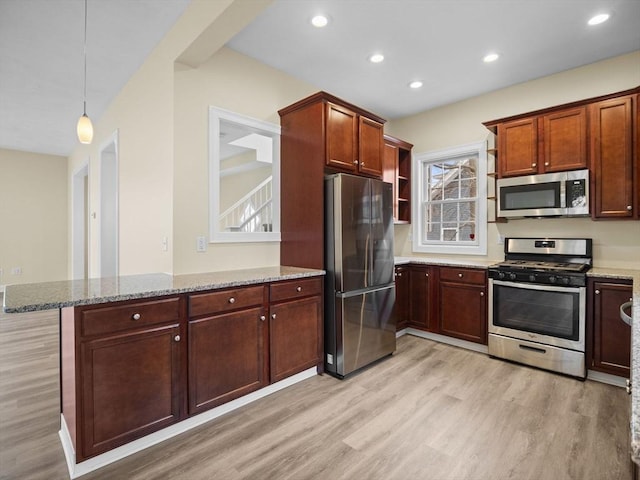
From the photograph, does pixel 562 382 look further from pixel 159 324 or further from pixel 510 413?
pixel 159 324

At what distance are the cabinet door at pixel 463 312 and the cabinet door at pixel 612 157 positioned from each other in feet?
4.34

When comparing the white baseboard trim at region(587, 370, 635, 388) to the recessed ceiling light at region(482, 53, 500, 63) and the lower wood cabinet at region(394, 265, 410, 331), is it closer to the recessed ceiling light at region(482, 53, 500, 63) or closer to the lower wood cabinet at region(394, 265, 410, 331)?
the lower wood cabinet at region(394, 265, 410, 331)

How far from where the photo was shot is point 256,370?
2459 millimetres

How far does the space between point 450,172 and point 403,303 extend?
1872 mm

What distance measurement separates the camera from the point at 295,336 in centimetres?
272

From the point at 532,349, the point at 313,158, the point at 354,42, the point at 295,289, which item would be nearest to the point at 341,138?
the point at 313,158

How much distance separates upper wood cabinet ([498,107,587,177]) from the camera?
3.16m

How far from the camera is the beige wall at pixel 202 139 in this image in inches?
105

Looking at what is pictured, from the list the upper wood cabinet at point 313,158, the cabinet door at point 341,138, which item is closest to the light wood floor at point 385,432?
the upper wood cabinet at point 313,158

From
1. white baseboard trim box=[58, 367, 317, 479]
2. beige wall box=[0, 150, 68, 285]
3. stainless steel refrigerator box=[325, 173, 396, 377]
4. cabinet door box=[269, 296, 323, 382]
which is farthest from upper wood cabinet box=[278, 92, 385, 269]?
beige wall box=[0, 150, 68, 285]

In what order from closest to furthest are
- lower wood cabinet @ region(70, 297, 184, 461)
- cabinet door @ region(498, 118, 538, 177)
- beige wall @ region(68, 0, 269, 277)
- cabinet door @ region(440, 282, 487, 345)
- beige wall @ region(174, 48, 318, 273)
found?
lower wood cabinet @ region(70, 297, 184, 461)
beige wall @ region(68, 0, 269, 277)
beige wall @ region(174, 48, 318, 273)
cabinet door @ region(498, 118, 538, 177)
cabinet door @ region(440, 282, 487, 345)

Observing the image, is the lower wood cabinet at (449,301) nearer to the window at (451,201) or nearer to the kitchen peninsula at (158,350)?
the window at (451,201)

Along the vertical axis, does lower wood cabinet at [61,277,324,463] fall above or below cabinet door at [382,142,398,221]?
below

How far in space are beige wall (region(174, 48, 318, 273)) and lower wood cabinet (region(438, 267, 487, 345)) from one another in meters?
2.05
